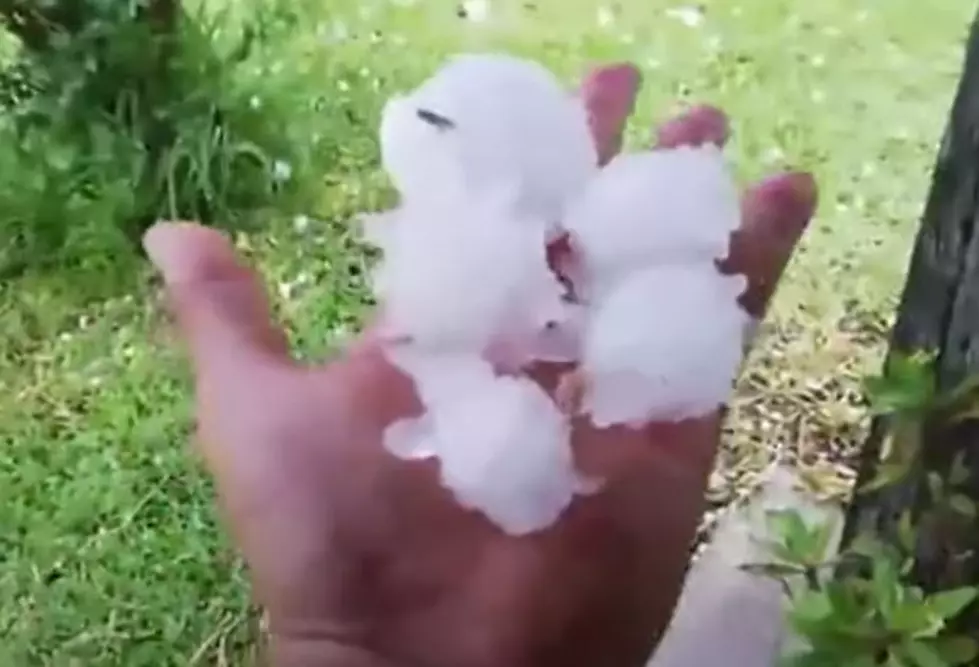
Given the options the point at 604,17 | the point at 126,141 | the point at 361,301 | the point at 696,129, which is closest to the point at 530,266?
the point at 696,129

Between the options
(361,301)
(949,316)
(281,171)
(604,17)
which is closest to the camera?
(949,316)

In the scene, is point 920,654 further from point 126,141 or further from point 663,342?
point 126,141

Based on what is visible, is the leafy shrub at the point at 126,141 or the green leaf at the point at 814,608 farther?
the leafy shrub at the point at 126,141

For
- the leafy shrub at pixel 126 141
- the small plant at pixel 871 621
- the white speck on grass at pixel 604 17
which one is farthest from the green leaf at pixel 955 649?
the white speck on grass at pixel 604 17

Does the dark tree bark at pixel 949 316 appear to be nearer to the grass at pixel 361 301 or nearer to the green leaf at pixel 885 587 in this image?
the green leaf at pixel 885 587

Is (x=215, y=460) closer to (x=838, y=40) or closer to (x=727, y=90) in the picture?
(x=727, y=90)

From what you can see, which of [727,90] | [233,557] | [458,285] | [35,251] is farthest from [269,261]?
[458,285]

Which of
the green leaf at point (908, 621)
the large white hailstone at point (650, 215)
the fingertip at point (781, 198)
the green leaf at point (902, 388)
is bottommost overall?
the green leaf at point (908, 621)

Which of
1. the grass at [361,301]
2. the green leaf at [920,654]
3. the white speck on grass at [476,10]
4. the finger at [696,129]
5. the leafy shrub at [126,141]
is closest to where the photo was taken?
the green leaf at [920,654]
